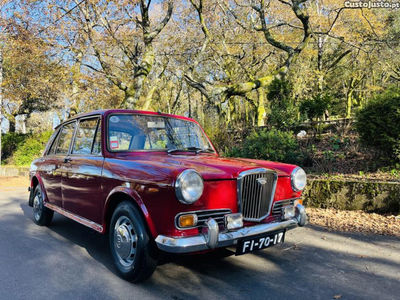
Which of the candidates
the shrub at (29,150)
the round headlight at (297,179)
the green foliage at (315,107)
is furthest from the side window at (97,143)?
the shrub at (29,150)

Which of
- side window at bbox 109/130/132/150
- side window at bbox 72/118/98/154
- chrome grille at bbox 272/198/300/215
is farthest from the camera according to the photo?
side window at bbox 72/118/98/154

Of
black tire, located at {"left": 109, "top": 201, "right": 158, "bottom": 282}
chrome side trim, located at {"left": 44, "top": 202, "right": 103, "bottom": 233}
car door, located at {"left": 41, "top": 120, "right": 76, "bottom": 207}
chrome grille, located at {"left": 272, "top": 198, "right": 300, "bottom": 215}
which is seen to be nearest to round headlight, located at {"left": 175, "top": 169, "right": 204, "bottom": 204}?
black tire, located at {"left": 109, "top": 201, "right": 158, "bottom": 282}

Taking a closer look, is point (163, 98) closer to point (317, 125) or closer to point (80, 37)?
point (80, 37)

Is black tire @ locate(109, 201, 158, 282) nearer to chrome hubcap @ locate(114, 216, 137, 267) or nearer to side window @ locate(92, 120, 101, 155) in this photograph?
chrome hubcap @ locate(114, 216, 137, 267)

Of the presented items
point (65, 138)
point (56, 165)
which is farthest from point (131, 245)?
point (65, 138)

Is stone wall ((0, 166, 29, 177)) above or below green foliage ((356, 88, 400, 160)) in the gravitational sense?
below

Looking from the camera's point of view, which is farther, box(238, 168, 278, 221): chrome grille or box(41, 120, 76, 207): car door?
box(41, 120, 76, 207): car door

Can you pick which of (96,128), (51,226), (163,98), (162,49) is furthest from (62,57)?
(163,98)

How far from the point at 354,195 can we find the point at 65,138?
5288 mm

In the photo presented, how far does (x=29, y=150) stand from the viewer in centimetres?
1723

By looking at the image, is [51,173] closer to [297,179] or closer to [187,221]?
[187,221]

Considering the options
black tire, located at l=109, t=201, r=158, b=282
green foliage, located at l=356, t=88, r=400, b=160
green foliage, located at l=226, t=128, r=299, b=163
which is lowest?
black tire, located at l=109, t=201, r=158, b=282

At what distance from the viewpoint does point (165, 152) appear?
12.3 feet

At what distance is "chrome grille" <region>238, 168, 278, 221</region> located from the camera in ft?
9.77
